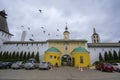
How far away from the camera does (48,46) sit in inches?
1731

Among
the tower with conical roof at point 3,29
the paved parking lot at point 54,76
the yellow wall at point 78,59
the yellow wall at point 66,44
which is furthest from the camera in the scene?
the tower with conical roof at point 3,29

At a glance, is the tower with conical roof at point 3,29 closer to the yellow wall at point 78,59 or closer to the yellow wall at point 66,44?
the yellow wall at point 66,44

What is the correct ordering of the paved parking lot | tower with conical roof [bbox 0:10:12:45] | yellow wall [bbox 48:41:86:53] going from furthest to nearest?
tower with conical roof [bbox 0:10:12:45] < yellow wall [bbox 48:41:86:53] < the paved parking lot

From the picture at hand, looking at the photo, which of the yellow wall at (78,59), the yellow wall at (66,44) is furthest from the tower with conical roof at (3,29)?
the yellow wall at (78,59)

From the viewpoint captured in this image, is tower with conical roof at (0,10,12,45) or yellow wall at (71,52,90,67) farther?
tower with conical roof at (0,10,12,45)

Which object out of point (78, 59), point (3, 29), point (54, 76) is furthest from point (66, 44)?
point (54, 76)

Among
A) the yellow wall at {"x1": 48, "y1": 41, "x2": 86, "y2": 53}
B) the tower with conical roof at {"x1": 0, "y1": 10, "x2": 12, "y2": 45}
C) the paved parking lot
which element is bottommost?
the paved parking lot

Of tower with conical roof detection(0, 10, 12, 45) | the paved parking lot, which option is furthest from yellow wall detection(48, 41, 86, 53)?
the paved parking lot

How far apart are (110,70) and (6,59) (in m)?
32.1

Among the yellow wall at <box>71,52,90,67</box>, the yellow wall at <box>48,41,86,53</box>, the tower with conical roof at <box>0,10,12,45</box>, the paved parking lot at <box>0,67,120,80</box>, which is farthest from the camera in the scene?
the tower with conical roof at <box>0,10,12,45</box>

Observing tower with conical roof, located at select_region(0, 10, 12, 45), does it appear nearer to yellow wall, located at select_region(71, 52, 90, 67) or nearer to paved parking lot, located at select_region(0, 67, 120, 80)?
yellow wall, located at select_region(71, 52, 90, 67)

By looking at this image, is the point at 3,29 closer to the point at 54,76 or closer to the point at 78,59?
the point at 78,59

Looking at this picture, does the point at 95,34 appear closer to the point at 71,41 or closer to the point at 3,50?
the point at 71,41

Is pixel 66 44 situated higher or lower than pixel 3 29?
lower
